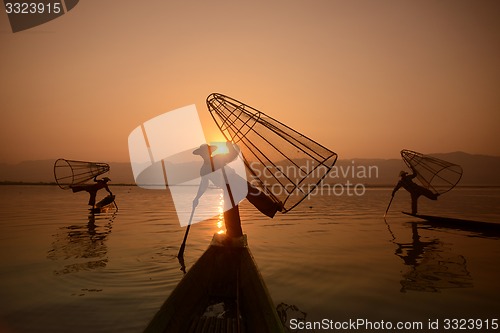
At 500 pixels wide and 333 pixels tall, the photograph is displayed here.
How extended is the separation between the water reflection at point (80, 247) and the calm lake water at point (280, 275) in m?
0.03

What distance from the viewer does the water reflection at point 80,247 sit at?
8.41 meters

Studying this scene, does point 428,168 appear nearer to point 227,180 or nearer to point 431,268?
point 431,268

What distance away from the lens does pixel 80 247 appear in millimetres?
→ 10594

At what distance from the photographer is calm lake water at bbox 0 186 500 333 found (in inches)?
215

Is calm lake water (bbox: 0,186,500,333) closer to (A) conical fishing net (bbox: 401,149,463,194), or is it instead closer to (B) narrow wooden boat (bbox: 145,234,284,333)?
(B) narrow wooden boat (bbox: 145,234,284,333)

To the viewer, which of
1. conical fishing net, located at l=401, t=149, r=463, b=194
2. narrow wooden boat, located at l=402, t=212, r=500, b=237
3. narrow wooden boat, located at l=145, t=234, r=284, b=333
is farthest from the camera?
conical fishing net, located at l=401, t=149, r=463, b=194

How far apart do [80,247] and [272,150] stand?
7.65 metres

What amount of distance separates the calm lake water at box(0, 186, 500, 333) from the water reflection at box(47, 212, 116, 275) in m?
0.03

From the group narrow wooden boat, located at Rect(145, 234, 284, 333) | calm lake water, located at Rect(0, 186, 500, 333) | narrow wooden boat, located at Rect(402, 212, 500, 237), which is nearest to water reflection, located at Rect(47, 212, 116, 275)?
calm lake water, located at Rect(0, 186, 500, 333)

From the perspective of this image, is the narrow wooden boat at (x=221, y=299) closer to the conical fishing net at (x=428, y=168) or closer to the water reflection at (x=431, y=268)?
the water reflection at (x=431, y=268)

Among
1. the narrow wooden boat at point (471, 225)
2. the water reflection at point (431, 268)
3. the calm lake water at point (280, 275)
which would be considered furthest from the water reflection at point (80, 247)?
the narrow wooden boat at point (471, 225)

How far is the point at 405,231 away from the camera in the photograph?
1468cm

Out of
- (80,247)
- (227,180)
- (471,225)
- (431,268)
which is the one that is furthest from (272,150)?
(471,225)

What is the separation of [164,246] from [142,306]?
218 inches
